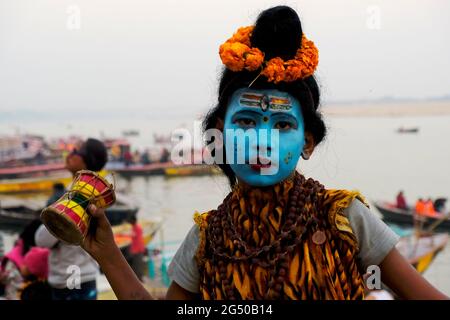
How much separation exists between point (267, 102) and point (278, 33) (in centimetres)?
20

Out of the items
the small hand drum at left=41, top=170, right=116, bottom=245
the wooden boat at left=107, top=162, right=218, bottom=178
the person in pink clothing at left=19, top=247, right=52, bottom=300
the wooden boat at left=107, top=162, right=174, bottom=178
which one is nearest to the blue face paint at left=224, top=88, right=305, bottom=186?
the small hand drum at left=41, top=170, right=116, bottom=245

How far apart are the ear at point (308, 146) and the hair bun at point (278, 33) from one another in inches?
9.8

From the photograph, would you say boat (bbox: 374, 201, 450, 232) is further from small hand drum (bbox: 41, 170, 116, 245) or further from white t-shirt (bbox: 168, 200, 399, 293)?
small hand drum (bbox: 41, 170, 116, 245)

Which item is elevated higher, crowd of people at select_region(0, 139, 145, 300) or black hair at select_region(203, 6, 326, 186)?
black hair at select_region(203, 6, 326, 186)

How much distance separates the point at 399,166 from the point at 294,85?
35.6 meters

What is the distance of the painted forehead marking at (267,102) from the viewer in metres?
2.04

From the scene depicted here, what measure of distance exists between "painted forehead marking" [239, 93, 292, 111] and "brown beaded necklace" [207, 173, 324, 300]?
0.23 meters

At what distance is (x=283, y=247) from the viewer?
202cm

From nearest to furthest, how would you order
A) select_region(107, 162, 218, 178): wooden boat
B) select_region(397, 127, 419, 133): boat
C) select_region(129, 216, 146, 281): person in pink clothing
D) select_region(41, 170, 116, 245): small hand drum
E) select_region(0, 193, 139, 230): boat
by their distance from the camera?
1. select_region(41, 170, 116, 245): small hand drum
2. select_region(129, 216, 146, 281): person in pink clothing
3. select_region(0, 193, 139, 230): boat
4. select_region(107, 162, 218, 178): wooden boat
5. select_region(397, 127, 419, 133): boat

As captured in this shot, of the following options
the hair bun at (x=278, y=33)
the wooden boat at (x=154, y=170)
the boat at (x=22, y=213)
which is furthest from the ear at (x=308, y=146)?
the wooden boat at (x=154, y=170)

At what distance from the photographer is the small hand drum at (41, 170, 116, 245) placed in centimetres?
195

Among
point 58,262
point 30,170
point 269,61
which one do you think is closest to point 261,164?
point 269,61
